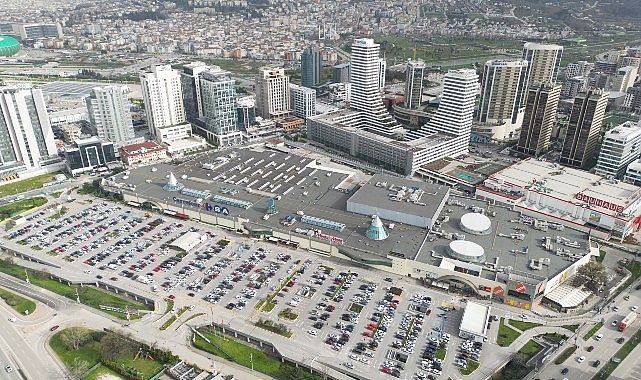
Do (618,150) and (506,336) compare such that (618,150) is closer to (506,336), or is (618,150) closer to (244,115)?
(506,336)

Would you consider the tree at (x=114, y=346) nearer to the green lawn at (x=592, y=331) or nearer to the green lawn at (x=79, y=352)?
the green lawn at (x=79, y=352)

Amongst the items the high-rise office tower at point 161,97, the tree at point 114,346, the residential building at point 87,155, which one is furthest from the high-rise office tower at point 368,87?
the tree at point 114,346

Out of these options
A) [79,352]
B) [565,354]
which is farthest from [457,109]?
[79,352]

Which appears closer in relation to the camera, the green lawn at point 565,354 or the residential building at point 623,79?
the green lawn at point 565,354

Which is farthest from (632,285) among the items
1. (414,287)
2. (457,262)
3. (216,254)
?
(216,254)

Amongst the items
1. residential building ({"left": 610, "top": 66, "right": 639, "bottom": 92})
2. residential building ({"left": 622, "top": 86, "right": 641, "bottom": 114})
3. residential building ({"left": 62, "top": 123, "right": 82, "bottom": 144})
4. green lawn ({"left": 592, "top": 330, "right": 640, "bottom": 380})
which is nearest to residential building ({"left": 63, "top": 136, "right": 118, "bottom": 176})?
residential building ({"left": 62, "top": 123, "right": 82, "bottom": 144})

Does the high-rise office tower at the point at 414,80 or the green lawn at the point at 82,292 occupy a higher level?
the high-rise office tower at the point at 414,80

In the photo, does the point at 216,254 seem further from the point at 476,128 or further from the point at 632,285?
the point at 476,128
